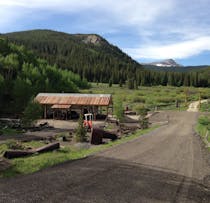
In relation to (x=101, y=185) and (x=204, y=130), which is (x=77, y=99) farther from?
(x=101, y=185)

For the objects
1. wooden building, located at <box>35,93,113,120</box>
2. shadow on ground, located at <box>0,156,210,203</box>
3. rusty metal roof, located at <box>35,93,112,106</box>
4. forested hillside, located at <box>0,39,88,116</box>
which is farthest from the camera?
forested hillside, located at <box>0,39,88,116</box>

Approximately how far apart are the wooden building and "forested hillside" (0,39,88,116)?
3.62 m

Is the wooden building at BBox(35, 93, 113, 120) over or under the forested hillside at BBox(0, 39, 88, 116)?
under

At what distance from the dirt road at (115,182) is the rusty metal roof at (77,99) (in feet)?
A: 118

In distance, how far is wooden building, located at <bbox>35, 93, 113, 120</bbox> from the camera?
52.1 metres

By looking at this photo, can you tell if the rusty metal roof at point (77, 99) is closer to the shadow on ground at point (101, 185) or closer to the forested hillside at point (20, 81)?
the forested hillside at point (20, 81)

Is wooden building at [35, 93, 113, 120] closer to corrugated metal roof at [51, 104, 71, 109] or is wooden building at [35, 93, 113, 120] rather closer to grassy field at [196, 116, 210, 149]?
corrugated metal roof at [51, 104, 71, 109]

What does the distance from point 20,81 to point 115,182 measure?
2068 inches

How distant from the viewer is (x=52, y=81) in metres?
87.2

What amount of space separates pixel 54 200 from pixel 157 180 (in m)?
4.47

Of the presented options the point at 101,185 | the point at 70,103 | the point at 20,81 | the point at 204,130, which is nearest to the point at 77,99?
the point at 70,103

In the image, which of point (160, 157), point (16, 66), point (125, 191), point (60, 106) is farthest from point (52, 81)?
point (125, 191)

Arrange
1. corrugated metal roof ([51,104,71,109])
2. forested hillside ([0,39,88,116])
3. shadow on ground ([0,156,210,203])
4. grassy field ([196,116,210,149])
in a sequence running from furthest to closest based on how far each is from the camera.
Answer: forested hillside ([0,39,88,116])
corrugated metal roof ([51,104,71,109])
grassy field ([196,116,210,149])
shadow on ground ([0,156,210,203])

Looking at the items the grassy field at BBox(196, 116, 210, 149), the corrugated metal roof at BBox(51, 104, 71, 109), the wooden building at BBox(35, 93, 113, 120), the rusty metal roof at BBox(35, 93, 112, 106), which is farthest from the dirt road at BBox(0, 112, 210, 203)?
the corrugated metal roof at BBox(51, 104, 71, 109)
